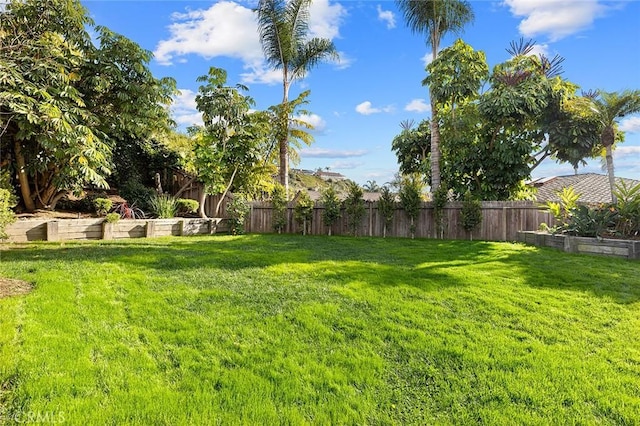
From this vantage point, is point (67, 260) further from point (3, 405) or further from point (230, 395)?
point (230, 395)

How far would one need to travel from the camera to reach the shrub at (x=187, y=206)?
37.0ft

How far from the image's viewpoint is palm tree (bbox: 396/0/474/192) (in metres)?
10.7

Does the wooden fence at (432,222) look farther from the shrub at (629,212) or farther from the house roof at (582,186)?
the house roof at (582,186)

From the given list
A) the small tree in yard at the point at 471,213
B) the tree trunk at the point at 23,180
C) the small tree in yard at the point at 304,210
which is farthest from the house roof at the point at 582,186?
the tree trunk at the point at 23,180

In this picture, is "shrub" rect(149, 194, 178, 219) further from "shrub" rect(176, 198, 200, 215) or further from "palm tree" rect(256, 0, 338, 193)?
"palm tree" rect(256, 0, 338, 193)

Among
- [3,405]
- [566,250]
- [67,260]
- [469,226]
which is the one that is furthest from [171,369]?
[469,226]

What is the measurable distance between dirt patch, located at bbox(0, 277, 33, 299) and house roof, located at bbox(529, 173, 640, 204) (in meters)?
18.1

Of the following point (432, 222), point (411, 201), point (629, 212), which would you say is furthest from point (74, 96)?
point (629, 212)

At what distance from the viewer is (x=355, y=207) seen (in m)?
10.1

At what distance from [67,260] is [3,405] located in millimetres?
3901

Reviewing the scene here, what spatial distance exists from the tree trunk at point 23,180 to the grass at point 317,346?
4868 millimetres

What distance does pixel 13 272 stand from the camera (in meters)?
4.30

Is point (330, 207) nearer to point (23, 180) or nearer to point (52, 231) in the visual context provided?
point (52, 231)

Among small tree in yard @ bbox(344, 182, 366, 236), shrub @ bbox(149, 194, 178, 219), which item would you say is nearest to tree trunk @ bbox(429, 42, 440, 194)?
small tree in yard @ bbox(344, 182, 366, 236)
